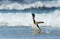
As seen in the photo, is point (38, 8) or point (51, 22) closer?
point (51, 22)

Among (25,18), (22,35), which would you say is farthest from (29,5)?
(22,35)

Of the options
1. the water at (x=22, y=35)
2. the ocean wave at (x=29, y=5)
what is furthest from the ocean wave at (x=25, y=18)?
the water at (x=22, y=35)

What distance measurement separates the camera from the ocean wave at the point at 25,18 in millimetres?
15984

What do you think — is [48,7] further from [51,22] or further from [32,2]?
[51,22]

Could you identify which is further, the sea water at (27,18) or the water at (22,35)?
the sea water at (27,18)

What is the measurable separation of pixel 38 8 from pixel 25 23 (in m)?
3.59

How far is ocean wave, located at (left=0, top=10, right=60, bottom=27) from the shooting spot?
15984 mm

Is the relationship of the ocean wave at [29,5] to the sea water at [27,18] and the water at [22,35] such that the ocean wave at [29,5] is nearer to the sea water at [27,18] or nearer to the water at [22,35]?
the sea water at [27,18]

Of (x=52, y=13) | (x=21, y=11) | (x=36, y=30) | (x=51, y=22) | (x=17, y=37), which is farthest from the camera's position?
(x=21, y=11)

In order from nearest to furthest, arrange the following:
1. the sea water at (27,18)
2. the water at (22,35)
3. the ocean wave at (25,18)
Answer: the water at (22,35) → the sea water at (27,18) → the ocean wave at (25,18)

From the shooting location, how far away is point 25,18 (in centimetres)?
1709

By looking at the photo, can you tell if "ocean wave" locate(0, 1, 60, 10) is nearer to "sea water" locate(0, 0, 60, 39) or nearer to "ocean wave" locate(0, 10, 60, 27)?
"sea water" locate(0, 0, 60, 39)

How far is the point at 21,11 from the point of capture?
62.7ft

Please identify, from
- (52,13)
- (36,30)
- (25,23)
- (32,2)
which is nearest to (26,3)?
(32,2)
